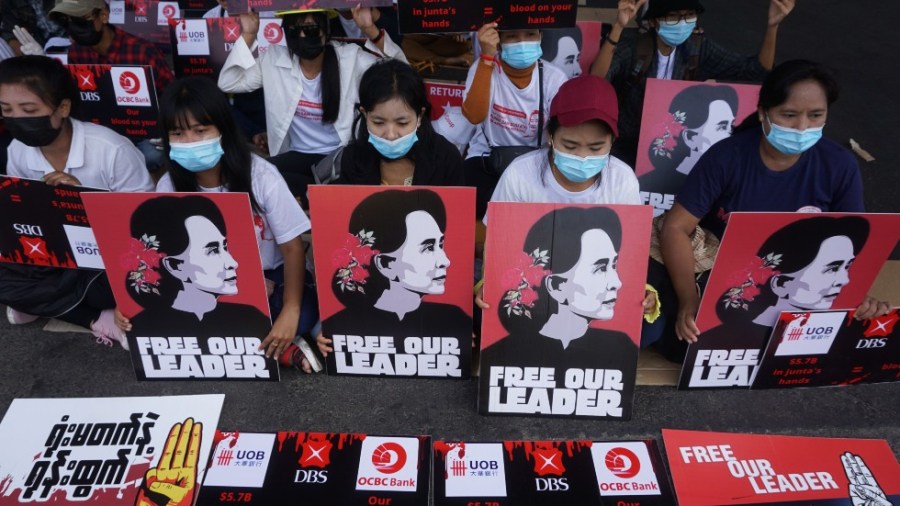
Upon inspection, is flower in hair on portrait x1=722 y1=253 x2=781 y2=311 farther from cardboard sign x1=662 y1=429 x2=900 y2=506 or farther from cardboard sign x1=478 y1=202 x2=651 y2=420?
cardboard sign x1=662 y1=429 x2=900 y2=506

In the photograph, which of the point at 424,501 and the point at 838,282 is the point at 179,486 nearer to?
the point at 424,501

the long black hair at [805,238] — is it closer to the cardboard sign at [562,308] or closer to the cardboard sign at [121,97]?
the cardboard sign at [562,308]

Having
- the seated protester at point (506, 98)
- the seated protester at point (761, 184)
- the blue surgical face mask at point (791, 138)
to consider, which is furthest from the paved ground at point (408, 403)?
the seated protester at point (506, 98)

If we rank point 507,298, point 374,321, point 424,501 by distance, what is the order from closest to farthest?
point 424,501, point 507,298, point 374,321

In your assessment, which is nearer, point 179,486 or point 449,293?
point 179,486

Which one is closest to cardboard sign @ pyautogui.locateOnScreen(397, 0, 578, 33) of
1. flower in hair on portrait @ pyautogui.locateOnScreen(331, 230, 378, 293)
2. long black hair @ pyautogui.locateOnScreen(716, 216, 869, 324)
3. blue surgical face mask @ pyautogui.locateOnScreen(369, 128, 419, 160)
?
blue surgical face mask @ pyautogui.locateOnScreen(369, 128, 419, 160)

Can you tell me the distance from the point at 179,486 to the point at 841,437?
243 centimetres

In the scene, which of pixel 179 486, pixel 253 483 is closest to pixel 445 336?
pixel 253 483

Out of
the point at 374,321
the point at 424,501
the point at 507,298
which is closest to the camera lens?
the point at 424,501

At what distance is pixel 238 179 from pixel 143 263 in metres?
0.48

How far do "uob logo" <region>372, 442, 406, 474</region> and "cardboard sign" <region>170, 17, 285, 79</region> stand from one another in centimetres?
284

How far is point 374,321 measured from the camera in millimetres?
2484

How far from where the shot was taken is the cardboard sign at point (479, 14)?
285 cm

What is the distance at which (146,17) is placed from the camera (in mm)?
5203
